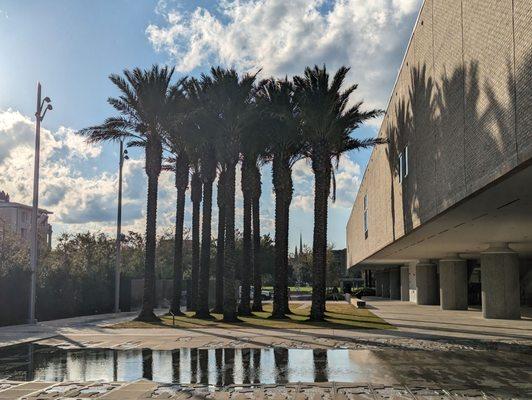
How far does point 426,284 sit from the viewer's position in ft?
164

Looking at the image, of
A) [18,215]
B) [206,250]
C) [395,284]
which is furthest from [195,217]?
[18,215]

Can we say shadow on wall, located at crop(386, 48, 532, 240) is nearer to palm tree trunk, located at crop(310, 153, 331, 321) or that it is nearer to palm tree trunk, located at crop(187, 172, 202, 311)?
palm tree trunk, located at crop(310, 153, 331, 321)

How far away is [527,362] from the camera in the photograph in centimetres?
1502

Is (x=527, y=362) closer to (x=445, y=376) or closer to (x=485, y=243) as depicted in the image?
(x=445, y=376)

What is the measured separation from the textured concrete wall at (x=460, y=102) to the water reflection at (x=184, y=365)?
233 inches

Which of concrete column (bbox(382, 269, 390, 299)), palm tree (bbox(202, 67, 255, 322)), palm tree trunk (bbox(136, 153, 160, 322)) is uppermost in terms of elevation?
palm tree (bbox(202, 67, 255, 322))

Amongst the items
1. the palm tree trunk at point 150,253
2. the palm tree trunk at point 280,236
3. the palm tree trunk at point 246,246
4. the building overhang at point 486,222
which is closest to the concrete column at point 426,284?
the building overhang at point 486,222

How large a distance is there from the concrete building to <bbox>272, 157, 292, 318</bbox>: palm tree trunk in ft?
19.2

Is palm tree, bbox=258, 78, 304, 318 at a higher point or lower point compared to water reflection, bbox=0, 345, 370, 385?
higher

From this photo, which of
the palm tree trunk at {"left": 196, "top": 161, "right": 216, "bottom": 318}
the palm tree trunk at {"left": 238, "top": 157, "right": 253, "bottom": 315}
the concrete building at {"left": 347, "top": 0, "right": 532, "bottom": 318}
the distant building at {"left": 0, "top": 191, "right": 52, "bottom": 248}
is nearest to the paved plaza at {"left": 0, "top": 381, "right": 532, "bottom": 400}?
the concrete building at {"left": 347, "top": 0, "right": 532, "bottom": 318}

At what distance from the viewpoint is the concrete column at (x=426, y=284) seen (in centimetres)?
4941

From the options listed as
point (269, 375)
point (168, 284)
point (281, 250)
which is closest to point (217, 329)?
point (281, 250)

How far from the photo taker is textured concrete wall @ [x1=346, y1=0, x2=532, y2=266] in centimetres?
1219

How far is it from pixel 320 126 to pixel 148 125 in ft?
30.3
